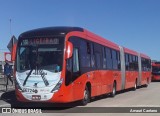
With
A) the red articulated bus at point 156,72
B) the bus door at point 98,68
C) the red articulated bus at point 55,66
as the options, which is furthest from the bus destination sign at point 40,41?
the red articulated bus at point 156,72

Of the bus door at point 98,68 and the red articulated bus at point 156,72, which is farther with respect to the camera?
the red articulated bus at point 156,72

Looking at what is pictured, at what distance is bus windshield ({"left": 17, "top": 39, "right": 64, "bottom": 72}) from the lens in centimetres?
1454

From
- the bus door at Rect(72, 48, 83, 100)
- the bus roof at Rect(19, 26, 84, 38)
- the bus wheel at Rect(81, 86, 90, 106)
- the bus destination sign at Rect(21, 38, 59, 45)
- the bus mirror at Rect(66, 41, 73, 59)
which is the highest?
the bus roof at Rect(19, 26, 84, 38)

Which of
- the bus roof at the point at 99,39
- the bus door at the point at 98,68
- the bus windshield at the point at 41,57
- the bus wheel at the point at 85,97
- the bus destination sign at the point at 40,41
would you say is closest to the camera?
the bus windshield at the point at 41,57

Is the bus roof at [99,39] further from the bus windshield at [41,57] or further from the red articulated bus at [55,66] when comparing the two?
the bus windshield at [41,57]

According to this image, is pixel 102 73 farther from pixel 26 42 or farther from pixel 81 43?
pixel 26 42

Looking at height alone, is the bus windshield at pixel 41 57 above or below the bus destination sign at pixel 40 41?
below

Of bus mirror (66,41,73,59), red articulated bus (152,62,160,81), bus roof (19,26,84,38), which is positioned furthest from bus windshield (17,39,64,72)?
red articulated bus (152,62,160,81)

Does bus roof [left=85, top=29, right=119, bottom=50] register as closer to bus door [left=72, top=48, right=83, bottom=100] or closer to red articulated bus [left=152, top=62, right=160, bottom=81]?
bus door [left=72, top=48, right=83, bottom=100]

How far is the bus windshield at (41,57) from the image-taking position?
1454 centimetres

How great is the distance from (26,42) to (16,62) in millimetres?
865

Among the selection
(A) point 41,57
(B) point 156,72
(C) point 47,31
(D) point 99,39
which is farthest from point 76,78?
(B) point 156,72

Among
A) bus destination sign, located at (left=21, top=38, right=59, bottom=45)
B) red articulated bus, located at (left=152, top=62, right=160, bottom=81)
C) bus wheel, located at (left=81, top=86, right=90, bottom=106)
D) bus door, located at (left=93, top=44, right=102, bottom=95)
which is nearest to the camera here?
bus destination sign, located at (left=21, top=38, right=59, bottom=45)

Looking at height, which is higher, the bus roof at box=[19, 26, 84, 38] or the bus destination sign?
the bus roof at box=[19, 26, 84, 38]
